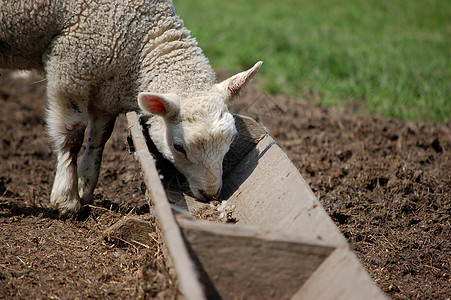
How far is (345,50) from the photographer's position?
9.71 metres

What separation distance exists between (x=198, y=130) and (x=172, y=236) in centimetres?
144

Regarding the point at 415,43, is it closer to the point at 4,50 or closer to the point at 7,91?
the point at 7,91

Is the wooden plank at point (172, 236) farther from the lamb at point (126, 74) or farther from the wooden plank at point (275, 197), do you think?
the wooden plank at point (275, 197)

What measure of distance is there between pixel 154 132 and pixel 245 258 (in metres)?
1.82

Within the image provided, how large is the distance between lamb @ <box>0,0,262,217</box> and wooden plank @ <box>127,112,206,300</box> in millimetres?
526

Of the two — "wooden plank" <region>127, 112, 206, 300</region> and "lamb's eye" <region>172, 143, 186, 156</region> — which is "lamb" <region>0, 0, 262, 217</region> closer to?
"lamb's eye" <region>172, 143, 186, 156</region>

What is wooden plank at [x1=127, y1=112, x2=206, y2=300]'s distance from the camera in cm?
190

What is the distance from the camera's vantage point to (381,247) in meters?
3.75

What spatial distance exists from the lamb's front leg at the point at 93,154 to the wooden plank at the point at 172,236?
4.18 ft

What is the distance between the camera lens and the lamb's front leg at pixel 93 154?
4.42m

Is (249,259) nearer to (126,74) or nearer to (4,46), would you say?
(126,74)

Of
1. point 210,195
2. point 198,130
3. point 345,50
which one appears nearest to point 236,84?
point 198,130

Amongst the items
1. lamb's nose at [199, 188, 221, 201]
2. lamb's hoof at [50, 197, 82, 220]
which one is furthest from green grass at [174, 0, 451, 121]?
lamb's hoof at [50, 197, 82, 220]

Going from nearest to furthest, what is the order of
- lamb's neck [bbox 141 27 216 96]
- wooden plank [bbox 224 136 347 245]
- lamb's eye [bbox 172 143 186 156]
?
wooden plank [bbox 224 136 347 245]
lamb's eye [bbox 172 143 186 156]
lamb's neck [bbox 141 27 216 96]
